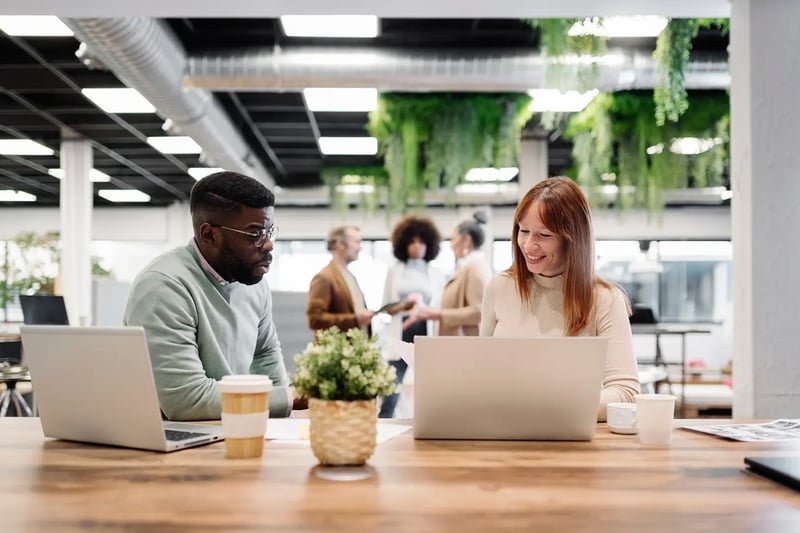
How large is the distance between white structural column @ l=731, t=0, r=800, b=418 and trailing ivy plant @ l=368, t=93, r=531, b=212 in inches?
124

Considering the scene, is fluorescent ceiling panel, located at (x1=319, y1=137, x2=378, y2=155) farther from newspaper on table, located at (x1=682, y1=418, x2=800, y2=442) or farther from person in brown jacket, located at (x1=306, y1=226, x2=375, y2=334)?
newspaper on table, located at (x1=682, y1=418, x2=800, y2=442)

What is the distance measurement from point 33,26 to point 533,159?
5079 millimetres

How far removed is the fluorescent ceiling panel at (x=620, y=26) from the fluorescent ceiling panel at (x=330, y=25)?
135 centimetres

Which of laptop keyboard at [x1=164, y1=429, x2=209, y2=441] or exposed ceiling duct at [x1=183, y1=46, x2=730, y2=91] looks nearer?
laptop keyboard at [x1=164, y1=429, x2=209, y2=441]

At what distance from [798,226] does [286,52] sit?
3.39m

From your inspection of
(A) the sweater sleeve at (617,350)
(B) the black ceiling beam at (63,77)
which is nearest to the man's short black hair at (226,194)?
(A) the sweater sleeve at (617,350)

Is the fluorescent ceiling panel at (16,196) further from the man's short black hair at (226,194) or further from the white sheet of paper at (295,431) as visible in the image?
the white sheet of paper at (295,431)

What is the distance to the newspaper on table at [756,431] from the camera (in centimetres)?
157

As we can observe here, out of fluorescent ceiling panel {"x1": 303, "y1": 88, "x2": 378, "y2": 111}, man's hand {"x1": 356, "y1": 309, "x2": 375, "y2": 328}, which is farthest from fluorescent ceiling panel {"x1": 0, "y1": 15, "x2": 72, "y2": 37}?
man's hand {"x1": 356, "y1": 309, "x2": 375, "y2": 328}

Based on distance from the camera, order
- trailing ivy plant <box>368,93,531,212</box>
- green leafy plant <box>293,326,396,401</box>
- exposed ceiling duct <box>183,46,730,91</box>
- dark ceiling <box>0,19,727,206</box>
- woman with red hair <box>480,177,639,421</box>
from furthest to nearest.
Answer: trailing ivy plant <box>368,93,531,212</box>
dark ceiling <box>0,19,727,206</box>
exposed ceiling duct <box>183,46,730,91</box>
woman with red hair <box>480,177,639,421</box>
green leafy plant <box>293,326,396,401</box>

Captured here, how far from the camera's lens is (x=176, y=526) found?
3.11 feet

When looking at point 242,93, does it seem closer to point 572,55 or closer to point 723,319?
point 572,55

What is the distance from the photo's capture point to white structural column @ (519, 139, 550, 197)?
8.06 metres

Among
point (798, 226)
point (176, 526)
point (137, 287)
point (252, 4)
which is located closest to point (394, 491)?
point (176, 526)
